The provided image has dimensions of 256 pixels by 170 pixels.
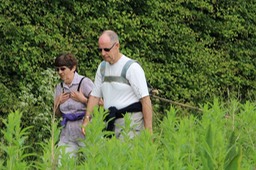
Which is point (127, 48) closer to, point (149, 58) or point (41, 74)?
point (149, 58)

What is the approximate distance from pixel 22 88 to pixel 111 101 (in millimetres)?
3515

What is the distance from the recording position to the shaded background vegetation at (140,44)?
10.3 metres

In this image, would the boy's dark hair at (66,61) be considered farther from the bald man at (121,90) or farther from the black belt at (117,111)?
the black belt at (117,111)

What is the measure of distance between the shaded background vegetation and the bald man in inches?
93.1

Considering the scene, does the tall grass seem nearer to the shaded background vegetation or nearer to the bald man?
the bald man

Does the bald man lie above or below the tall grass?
above

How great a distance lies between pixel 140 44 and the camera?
12008mm

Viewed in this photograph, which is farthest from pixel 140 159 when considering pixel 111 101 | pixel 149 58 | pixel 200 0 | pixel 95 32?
pixel 200 0

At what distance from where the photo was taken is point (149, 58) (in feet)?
40.2

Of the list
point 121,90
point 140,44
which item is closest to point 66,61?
point 121,90

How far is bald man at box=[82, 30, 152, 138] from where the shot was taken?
263 inches

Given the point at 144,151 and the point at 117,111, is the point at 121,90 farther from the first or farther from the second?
the point at 144,151

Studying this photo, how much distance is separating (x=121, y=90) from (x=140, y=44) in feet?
17.3

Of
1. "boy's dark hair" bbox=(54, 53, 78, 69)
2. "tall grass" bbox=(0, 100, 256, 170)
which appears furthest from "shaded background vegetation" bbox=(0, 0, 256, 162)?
"tall grass" bbox=(0, 100, 256, 170)
